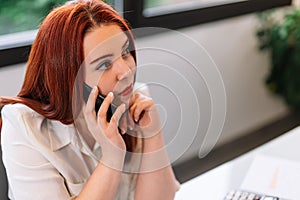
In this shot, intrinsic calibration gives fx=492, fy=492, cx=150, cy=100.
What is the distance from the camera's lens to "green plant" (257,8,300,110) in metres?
3.14

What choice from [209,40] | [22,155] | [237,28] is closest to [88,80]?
[22,155]

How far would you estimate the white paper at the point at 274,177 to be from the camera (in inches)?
50.3

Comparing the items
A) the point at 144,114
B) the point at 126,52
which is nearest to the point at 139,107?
the point at 144,114

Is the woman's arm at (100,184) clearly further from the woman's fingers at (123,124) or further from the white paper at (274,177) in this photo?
the white paper at (274,177)

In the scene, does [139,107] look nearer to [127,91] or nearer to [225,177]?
[127,91]

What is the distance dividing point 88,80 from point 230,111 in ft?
7.40

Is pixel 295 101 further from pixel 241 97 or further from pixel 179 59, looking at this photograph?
pixel 179 59

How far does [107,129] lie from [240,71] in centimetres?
224

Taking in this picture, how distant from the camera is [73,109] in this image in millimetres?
1050

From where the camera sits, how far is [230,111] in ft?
10.3

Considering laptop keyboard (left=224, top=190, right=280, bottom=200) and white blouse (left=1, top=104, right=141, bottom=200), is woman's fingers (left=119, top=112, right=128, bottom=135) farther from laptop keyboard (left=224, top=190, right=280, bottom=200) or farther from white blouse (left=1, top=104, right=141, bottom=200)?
laptop keyboard (left=224, top=190, right=280, bottom=200)

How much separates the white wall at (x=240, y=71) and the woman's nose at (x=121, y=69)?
1624 millimetres

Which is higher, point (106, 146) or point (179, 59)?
point (179, 59)

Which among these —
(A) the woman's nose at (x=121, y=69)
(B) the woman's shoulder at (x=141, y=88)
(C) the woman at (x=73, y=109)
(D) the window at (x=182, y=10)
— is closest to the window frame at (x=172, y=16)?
(D) the window at (x=182, y=10)
